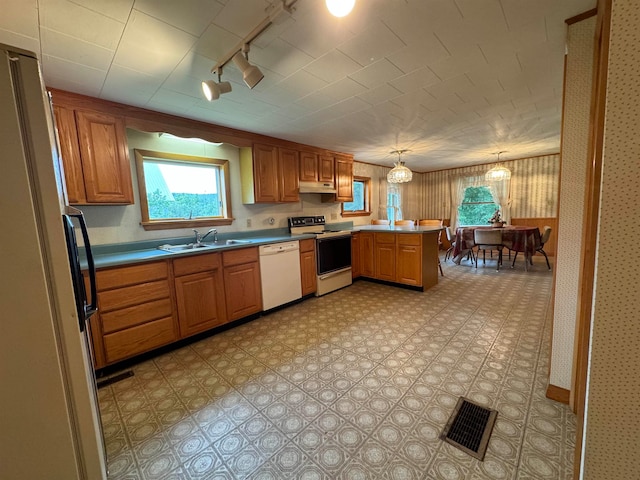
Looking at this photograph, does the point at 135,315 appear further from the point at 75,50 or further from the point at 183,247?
the point at 75,50

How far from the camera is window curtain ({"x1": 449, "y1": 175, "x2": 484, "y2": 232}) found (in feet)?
20.7

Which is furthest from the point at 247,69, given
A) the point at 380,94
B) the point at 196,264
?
the point at 196,264

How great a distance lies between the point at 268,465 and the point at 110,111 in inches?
114

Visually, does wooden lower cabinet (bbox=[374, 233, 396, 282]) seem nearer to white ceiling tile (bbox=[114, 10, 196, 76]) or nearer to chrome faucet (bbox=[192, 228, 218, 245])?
chrome faucet (bbox=[192, 228, 218, 245])

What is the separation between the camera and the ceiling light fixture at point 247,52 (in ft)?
3.94

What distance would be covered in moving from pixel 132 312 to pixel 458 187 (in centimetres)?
705

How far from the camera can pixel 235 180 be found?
3381mm

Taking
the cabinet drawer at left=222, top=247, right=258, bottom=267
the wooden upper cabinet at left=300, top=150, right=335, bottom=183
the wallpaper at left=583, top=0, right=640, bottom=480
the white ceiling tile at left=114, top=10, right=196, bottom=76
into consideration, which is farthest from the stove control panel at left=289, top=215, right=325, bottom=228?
the wallpaper at left=583, top=0, right=640, bottom=480

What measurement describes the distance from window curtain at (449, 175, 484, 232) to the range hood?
4.02 m

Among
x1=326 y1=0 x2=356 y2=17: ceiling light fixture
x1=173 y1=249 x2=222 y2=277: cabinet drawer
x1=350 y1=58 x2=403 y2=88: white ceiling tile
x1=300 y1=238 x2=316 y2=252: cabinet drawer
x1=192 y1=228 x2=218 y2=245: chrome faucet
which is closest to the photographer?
x1=326 y1=0 x2=356 y2=17: ceiling light fixture

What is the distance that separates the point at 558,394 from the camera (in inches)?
63.0

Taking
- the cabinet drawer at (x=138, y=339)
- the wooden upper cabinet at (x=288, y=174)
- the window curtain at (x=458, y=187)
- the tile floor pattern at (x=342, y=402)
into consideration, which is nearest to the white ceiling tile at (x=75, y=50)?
the cabinet drawer at (x=138, y=339)

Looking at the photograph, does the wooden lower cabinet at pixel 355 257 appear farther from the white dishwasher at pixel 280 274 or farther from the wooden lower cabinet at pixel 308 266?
the white dishwasher at pixel 280 274

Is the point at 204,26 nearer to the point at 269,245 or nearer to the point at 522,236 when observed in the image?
the point at 269,245
